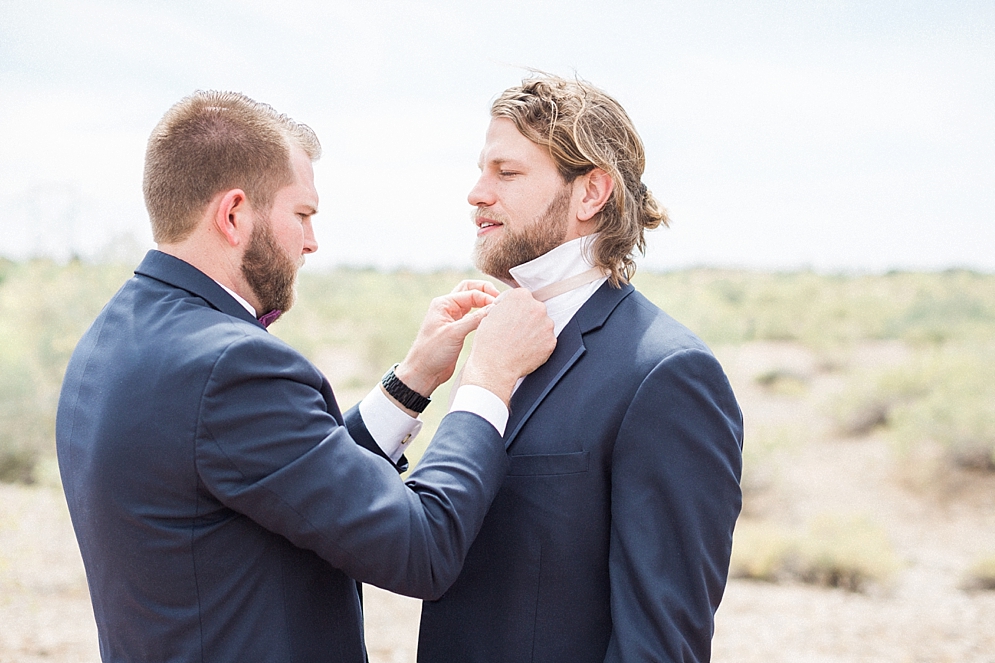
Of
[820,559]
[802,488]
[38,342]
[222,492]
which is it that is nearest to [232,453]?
[222,492]

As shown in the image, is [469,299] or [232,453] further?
[469,299]

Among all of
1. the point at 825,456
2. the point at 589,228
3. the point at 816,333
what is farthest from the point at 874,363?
the point at 589,228

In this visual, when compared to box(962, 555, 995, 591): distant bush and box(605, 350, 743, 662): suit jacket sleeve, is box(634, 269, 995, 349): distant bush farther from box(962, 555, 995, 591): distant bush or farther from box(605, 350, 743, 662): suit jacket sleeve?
box(605, 350, 743, 662): suit jacket sleeve

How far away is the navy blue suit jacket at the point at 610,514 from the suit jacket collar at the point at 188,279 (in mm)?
781

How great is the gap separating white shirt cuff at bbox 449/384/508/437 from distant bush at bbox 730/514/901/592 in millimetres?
7445

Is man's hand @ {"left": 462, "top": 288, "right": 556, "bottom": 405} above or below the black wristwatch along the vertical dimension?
above

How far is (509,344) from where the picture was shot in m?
2.14

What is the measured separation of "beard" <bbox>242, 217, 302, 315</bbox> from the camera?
200 cm

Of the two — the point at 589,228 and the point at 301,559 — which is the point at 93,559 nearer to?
the point at 301,559

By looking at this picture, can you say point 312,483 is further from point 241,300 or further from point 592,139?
point 592,139

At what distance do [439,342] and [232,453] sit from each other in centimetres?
90

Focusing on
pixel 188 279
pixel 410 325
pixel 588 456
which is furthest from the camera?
pixel 410 325

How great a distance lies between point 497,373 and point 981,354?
49.8ft

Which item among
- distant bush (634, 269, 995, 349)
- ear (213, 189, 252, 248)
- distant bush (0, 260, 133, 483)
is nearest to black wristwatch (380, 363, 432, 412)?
ear (213, 189, 252, 248)
